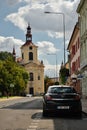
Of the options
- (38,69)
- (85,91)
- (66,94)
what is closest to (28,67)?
(38,69)

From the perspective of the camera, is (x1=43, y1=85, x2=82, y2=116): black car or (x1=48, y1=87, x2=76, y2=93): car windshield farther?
(x1=48, y1=87, x2=76, y2=93): car windshield

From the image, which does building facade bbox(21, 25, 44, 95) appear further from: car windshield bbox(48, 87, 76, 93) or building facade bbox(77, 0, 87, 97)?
car windshield bbox(48, 87, 76, 93)

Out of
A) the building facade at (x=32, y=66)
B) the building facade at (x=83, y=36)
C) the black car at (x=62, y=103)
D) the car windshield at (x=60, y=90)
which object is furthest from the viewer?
the building facade at (x=32, y=66)

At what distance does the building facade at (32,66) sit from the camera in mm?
160500

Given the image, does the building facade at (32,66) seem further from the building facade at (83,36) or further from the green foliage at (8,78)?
the building facade at (83,36)

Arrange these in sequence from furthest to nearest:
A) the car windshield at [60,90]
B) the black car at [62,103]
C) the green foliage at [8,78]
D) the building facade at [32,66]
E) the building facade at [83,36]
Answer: the building facade at [32,66] < the green foliage at [8,78] < the building facade at [83,36] < the car windshield at [60,90] < the black car at [62,103]

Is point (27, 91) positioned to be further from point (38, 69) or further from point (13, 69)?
point (13, 69)

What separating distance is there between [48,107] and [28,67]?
138m

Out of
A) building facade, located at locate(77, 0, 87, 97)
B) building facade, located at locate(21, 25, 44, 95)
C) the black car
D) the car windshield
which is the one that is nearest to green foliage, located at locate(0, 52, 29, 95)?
building facade, located at locate(77, 0, 87, 97)

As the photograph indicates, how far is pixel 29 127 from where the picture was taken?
17.4m

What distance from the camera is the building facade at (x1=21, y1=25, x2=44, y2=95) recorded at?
527ft

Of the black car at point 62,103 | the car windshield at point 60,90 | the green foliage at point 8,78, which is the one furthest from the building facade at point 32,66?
the black car at point 62,103

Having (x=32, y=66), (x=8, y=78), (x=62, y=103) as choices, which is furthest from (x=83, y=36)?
(x=32, y=66)

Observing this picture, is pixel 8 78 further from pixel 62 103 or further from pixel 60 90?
pixel 62 103
